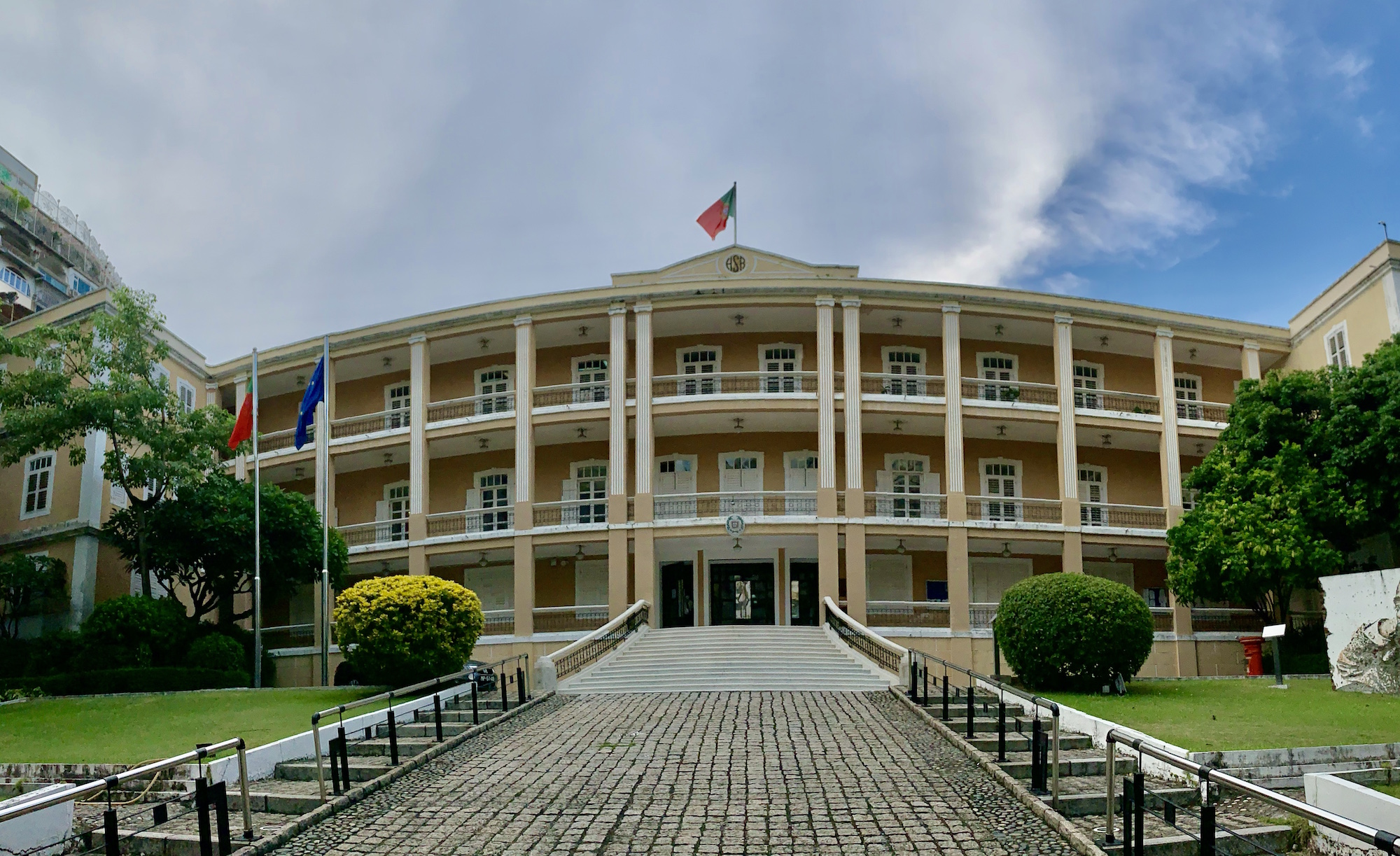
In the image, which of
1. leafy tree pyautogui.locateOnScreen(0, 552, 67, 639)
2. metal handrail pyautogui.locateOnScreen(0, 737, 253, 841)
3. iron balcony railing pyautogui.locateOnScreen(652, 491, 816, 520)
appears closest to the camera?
metal handrail pyautogui.locateOnScreen(0, 737, 253, 841)

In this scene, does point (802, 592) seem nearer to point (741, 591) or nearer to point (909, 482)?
point (741, 591)

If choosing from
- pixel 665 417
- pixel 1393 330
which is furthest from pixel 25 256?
pixel 1393 330

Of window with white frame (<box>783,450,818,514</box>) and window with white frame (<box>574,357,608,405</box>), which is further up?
window with white frame (<box>574,357,608,405</box>)

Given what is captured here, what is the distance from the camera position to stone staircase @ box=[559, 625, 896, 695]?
21.2 m

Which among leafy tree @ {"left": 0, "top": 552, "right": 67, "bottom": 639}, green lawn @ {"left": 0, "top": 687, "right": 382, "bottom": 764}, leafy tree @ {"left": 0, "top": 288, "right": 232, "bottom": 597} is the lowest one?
green lawn @ {"left": 0, "top": 687, "right": 382, "bottom": 764}

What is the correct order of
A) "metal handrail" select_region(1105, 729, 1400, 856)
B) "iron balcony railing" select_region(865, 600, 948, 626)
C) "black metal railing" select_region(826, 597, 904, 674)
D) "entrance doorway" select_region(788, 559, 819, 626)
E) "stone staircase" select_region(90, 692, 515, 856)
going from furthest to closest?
"entrance doorway" select_region(788, 559, 819, 626)
"iron balcony railing" select_region(865, 600, 948, 626)
"black metal railing" select_region(826, 597, 904, 674)
"stone staircase" select_region(90, 692, 515, 856)
"metal handrail" select_region(1105, 729, 1400, 856)

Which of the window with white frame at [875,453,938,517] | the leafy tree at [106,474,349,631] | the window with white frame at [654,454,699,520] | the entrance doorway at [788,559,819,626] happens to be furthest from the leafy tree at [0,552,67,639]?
the window with white frame at [875,453,938,517]

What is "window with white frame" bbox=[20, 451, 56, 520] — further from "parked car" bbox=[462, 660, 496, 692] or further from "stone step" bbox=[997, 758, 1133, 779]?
"stone step" bbox=[997, 758, 1133, 779]

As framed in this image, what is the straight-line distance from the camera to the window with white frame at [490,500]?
31031 mm

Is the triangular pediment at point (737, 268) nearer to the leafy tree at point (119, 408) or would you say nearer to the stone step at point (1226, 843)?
the leafy tree at point (119, 408)

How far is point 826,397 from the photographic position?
28750 mm

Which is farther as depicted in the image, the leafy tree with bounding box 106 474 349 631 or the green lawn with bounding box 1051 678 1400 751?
the leafy tree with bounding box 106 474 349 631

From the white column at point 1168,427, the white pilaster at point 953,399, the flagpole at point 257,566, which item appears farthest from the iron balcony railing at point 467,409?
the white column at point 1168,427

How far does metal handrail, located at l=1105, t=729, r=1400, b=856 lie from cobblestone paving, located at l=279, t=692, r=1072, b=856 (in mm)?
861
